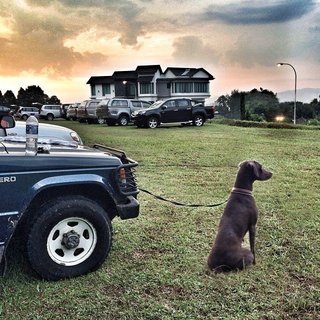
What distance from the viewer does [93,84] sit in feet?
160

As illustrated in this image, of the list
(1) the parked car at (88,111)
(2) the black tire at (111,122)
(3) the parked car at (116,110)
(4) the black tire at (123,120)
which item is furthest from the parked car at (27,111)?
(4) the black tire at (123,120)

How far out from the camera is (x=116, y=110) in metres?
22.3

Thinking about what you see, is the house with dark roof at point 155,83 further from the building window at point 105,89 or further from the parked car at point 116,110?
the parked car at point 116,110

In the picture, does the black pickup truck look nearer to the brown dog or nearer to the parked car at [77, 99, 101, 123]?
the brown dog

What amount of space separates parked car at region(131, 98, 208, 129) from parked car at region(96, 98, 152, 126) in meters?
1.64

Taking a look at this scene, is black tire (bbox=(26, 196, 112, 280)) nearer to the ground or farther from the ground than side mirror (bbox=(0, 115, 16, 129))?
nearer to the ground

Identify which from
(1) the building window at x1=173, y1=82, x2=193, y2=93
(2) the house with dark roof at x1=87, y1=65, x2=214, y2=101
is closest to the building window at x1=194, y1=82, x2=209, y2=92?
(2) the house with dark roof at x1=87, y1=65, x2=214, y2=101

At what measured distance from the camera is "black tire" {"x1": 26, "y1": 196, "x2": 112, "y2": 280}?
3203 mm

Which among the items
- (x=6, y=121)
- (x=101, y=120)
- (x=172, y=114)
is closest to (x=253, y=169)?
(x=6, y=121)

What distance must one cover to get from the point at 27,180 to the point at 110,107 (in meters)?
19.3

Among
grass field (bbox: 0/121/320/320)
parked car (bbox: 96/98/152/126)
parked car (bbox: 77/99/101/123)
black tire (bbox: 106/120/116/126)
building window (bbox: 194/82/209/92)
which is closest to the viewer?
grass field (bbox: 0/121/320/320)

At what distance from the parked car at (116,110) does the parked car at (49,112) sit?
1151cm

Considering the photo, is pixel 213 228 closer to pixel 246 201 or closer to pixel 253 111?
pixel 246 201

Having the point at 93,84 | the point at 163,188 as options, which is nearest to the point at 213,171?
the point at 163,188
